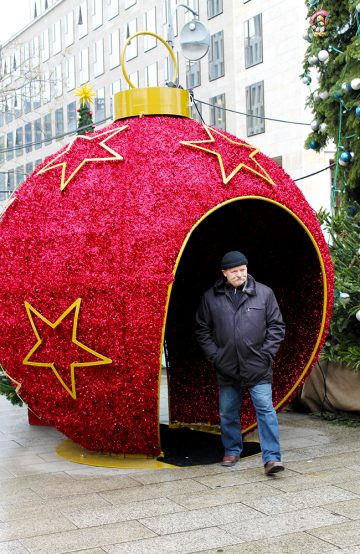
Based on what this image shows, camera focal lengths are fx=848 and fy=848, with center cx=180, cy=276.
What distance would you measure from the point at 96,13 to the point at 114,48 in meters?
2.84

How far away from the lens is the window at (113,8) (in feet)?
132

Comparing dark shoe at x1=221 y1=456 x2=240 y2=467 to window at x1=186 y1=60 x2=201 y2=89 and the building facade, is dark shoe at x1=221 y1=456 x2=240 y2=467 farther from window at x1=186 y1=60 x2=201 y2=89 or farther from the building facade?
window at x1=186 y1=60 x2=201 y2=89

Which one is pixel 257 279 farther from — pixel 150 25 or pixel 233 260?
pixel 150 25

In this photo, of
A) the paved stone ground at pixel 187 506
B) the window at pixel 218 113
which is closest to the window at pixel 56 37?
the window at pixel 218 113

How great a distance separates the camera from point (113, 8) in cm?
4053

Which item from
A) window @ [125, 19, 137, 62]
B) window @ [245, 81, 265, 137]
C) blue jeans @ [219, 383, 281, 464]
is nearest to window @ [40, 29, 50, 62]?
window @ [125, 19, 137, 62]

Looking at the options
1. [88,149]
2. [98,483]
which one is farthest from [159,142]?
[98,483]

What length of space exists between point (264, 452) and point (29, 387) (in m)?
1.83

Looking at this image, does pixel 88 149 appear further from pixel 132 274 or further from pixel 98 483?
pixel 98 483

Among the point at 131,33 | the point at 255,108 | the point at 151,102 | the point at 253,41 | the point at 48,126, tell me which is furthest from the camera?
the point at 48,126

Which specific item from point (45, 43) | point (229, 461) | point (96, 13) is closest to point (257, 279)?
point (229, 461)

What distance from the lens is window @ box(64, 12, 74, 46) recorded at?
44688mm

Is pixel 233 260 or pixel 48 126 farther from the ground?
pixel 48 126

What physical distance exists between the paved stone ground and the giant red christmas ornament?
1.59 ft
